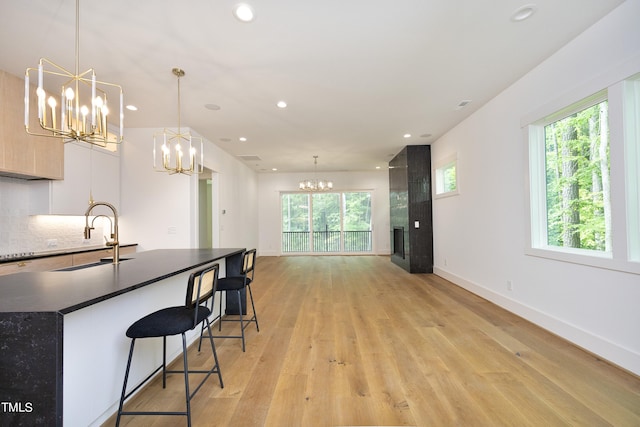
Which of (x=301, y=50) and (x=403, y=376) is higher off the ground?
(x=301, y=50)

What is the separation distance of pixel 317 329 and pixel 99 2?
135 inches

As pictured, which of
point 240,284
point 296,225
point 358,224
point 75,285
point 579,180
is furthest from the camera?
point 296,225

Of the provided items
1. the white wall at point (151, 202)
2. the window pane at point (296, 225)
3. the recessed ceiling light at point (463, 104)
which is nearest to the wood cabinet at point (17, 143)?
the white wall at point (151, 202)

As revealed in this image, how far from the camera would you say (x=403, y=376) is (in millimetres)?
2111

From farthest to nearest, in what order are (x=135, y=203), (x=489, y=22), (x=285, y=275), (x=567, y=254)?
1. (x=285, y=275)
2. (x=135, y=203)
3. (x=567, y=254)
4. (x=489, y=22)

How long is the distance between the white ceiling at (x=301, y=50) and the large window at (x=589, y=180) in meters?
0.72

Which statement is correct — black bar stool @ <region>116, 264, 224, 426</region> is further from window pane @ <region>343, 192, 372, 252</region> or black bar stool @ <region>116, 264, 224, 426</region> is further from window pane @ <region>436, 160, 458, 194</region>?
window pane @ <region>343, 192, 372, 252</region>

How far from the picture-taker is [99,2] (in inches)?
80.0

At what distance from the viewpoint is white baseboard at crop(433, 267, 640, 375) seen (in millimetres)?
2125

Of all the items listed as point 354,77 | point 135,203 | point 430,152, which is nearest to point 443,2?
point 354,77

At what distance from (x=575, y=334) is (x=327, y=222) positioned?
23.2 ft

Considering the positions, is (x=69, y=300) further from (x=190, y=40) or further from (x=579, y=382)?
(x=579, y=382)

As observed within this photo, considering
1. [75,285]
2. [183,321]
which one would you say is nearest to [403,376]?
[183,321]

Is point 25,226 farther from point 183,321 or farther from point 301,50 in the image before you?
point 301,50
